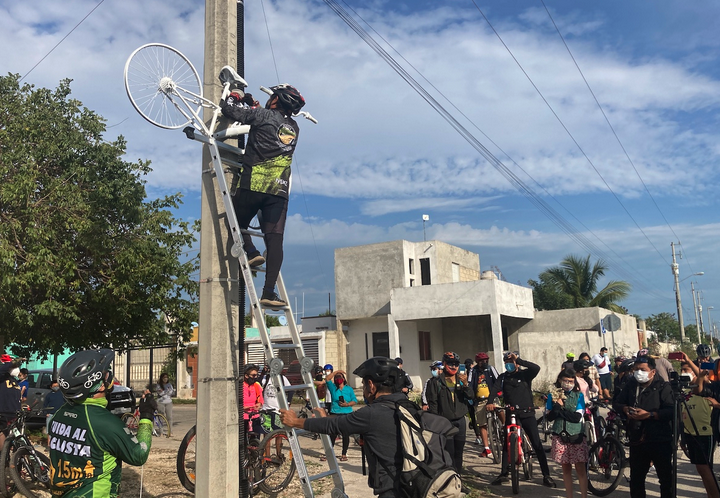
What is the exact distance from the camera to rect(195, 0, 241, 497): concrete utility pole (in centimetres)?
533

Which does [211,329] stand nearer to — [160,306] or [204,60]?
[204,60]

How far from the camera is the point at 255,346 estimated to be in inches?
1120

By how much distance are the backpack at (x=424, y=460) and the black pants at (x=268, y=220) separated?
2.16 meters

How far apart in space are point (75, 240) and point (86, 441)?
12.3m

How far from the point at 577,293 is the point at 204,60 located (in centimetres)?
3398

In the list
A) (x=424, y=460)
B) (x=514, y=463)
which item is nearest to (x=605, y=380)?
(x=514, y=463)

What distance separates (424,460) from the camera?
3732 millimetres

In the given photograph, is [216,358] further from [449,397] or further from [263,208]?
[449,397]

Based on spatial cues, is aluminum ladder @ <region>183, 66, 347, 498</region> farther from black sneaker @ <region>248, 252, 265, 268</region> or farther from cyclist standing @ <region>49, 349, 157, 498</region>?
cyclist standing @ <region>49, 349, 157, 498</region>

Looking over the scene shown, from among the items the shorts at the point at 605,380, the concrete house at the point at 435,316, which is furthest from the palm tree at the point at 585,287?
the shorts at the point at 605,380

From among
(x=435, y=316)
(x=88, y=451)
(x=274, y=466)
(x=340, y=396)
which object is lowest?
Result: (x=274, y=466)

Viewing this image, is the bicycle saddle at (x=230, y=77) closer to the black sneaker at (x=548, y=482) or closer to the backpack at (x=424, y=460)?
the backpack at (x=424, y=460)

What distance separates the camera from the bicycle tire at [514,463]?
27.5 feet

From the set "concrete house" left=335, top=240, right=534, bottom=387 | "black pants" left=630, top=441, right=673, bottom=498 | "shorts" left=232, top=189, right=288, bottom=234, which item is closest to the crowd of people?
"black pants" left=630, top=441, right=673, bottom=498
